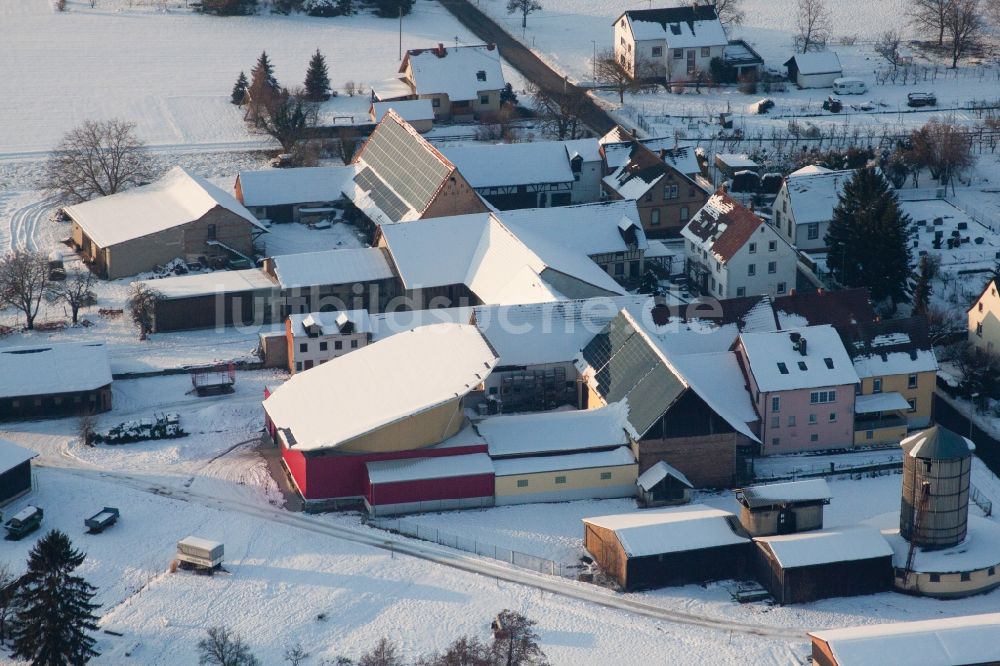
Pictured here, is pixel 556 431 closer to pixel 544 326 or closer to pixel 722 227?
pixel 544 326

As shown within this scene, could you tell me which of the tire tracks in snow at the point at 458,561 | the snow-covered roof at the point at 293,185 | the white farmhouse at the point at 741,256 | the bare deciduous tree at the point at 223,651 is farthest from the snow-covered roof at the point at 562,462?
the snow-covered roof at the point at 293,185

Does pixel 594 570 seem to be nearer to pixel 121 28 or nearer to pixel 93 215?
pixel 93 215

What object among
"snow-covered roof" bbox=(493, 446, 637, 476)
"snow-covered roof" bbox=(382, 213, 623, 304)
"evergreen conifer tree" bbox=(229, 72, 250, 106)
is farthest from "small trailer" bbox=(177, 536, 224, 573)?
"evergreen conifer tree" bbox=(229, 72, 250, 106)

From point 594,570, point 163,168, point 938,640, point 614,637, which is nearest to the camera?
point 938,640

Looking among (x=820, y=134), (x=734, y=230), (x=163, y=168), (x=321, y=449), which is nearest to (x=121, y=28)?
(x=163, y=168)

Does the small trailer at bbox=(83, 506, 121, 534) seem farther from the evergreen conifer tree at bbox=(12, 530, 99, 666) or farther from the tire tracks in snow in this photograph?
the evergreen conifer tree at bbox=(12, 530, 99, 666)
